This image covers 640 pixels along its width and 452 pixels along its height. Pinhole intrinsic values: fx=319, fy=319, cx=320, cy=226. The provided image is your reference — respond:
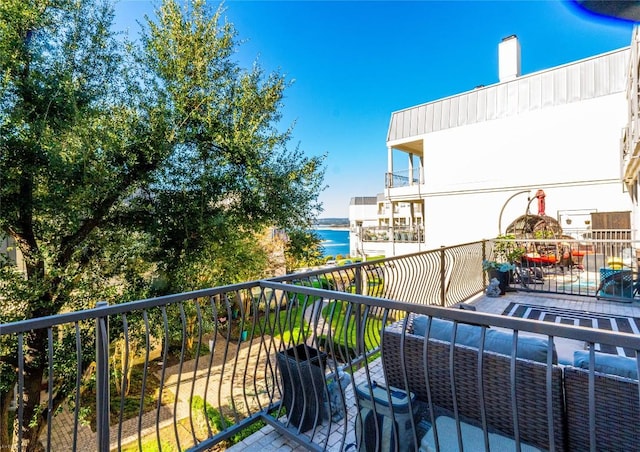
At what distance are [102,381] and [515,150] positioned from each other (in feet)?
49.1

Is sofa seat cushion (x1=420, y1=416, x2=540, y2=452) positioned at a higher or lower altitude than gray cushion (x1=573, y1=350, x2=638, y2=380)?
lower

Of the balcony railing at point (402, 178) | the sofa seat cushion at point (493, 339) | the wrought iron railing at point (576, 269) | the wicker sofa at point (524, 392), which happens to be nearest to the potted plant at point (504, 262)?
the wrought iron railing at point (576, 269)

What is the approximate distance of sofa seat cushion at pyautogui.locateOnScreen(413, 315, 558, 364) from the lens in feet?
5.48

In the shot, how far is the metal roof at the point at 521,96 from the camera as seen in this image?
11.1 metres

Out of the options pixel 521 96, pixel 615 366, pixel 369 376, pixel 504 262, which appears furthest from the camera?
pixel 521 96

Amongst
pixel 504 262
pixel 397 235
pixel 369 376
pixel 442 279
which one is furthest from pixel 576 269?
pixel 369 376

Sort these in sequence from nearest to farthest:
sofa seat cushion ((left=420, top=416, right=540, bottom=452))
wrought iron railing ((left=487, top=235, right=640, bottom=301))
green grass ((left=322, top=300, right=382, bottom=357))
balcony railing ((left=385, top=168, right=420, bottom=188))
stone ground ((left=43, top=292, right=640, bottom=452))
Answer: sofa seat cushion ((left=420, top=416, right=540, bottom=452)) → green grass ((left=322, top=300, right=382, bottom=357)) → stone ground ((left=43, top=292, right=640, bottom=452)) → wrought iron railing ((left=487, top=235, right=640, bottom=301)) → balcony railing ((left=385, top=168, right=420, bottom=188))

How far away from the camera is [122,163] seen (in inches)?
Answer: 204

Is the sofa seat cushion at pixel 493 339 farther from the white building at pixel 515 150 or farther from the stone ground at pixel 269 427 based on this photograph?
the white building at pixel 515 150

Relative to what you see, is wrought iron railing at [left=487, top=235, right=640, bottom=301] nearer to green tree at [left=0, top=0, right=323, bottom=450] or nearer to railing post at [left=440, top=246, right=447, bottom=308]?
railing post at [left=440, top=246, right=447, bottom=308]

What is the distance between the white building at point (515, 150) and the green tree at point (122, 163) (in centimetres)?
958

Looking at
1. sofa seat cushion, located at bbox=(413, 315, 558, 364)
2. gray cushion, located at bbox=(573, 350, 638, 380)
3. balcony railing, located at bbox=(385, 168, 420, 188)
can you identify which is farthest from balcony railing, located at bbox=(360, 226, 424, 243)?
gray cushion, located at bbox=(573, 350, 638, 380)

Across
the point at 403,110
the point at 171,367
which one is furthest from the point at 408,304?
the point at 403,110

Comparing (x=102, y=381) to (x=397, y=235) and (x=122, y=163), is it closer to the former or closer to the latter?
(x=122, y=163)
